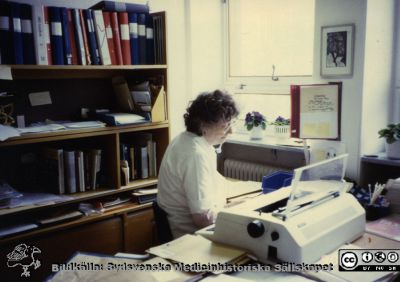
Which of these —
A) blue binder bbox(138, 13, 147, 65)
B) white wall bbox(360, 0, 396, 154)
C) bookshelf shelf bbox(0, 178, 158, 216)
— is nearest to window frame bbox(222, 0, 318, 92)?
white wall bbox(360, 0, 396, 154)

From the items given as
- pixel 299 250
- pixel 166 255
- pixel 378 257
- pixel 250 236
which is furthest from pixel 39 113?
pixel 378 257

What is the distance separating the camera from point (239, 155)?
3.49 meters

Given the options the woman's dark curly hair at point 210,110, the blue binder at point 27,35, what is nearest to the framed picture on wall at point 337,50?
the woman's dark curly hair at point 210,110

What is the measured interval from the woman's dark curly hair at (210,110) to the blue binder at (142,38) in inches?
31.2

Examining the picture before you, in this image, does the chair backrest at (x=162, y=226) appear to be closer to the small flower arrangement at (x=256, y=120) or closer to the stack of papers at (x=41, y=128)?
the stack of papers at (x=41, y=128)

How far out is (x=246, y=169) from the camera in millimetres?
3307

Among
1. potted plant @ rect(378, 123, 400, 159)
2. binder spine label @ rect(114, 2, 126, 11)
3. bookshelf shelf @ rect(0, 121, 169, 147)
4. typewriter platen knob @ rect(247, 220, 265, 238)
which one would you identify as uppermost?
binder spine label @ rect(114, 2, 126, 11)

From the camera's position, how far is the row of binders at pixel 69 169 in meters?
2.54

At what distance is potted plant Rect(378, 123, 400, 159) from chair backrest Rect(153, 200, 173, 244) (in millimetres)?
1385

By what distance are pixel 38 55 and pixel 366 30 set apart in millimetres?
1896

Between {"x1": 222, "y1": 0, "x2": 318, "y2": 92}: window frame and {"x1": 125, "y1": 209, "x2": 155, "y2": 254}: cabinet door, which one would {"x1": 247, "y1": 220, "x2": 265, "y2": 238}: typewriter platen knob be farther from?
{"x1": 222, "y1": 0, "x2": 318, "y2": 92}: window frame

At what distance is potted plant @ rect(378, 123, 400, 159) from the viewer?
8.13 ft

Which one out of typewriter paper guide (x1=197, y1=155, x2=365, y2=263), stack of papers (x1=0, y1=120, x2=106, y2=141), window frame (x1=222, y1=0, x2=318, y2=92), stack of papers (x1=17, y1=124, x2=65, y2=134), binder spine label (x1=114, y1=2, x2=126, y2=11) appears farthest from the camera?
window frame (x1=222, y1=0, x2=318, y2=92)

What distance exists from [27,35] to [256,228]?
167cm
